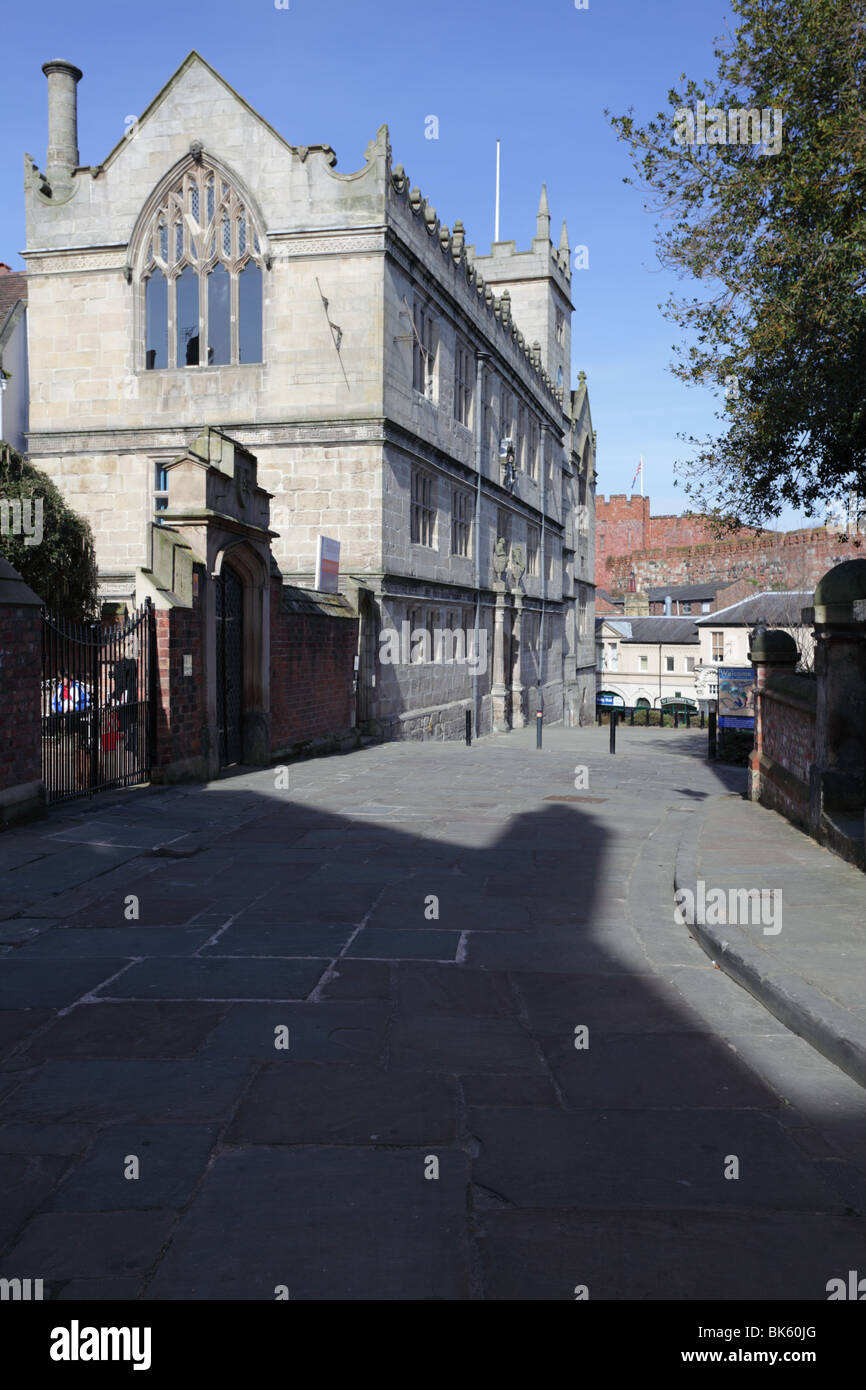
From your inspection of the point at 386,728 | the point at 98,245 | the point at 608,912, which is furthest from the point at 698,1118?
the point at 98,245

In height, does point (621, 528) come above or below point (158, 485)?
above

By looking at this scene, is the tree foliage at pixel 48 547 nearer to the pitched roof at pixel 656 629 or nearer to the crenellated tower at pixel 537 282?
the crenellated tower at pixel 537 282

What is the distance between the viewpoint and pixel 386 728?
68.6 feet

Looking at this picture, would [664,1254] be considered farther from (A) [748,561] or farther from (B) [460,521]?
(A) [748,561]

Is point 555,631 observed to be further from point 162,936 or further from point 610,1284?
point 610,1284

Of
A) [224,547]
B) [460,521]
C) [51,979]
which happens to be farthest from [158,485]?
[51,979]

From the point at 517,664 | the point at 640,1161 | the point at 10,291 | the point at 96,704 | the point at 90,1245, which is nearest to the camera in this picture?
the point at 90,1245

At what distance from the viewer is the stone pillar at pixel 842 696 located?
28.9 ft

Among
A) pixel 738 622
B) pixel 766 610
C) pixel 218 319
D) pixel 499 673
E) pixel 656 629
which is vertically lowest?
pixel 499 673

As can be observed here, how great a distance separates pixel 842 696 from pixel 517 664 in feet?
79.3

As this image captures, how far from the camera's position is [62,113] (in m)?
22.3

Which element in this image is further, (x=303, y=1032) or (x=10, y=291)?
(x=10, y=291)

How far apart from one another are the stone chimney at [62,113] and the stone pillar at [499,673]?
1495 cm

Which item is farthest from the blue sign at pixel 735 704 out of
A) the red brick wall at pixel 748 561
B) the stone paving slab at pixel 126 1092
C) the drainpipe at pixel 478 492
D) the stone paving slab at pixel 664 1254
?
the red brick wall at pixel 748 561
